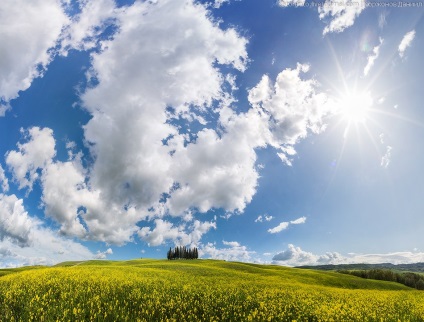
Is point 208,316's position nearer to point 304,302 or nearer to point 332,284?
point 304,302

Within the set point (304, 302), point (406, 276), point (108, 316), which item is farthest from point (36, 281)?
point (406, 276)

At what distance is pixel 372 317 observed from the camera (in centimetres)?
1717

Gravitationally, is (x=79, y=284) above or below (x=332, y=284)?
above

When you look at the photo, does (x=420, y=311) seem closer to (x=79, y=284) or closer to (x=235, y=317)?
(x=235, y=317)

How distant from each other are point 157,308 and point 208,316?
8.47ft

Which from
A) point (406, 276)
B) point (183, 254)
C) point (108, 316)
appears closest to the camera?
point (108, 316)

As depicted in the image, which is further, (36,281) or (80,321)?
(36,281)

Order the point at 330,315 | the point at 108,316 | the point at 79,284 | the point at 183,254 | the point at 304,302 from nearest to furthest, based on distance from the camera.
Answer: the point at 108,316 → the point at 330,315 → the point at 304,302 → the point at 79,284 → the point at 183,254

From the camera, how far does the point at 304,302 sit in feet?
65.3

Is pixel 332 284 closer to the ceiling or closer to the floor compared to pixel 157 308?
closer to the floor

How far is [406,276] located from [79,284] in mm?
99798

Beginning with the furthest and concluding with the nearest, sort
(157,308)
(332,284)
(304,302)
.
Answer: (332,284) → (304,302) → (157,308)

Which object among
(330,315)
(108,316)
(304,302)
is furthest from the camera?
(304,302)

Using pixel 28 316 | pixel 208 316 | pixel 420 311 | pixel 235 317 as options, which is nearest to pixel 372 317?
pixel 420 311
